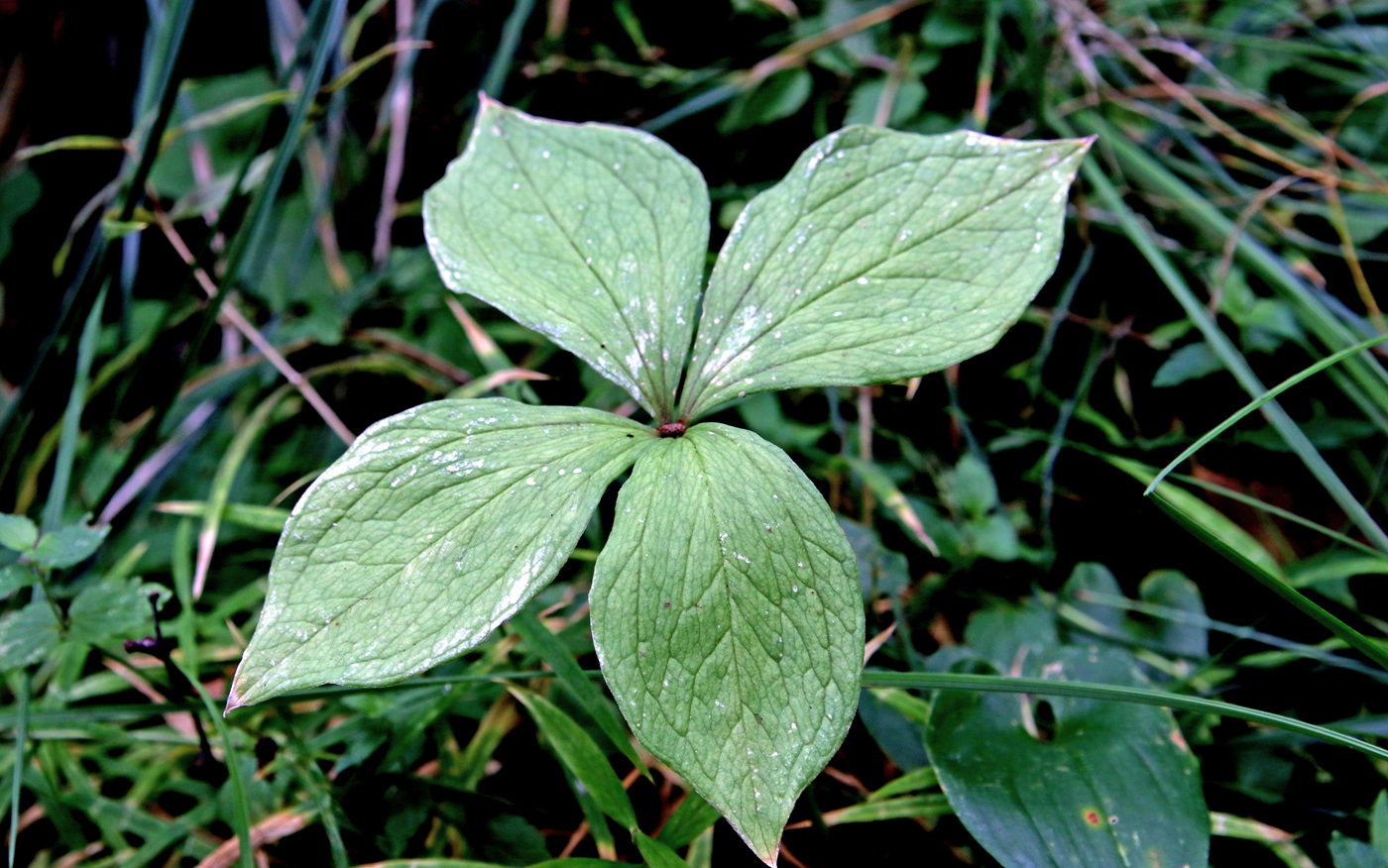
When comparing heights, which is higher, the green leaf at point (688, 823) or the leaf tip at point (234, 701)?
the leaf tip at point (234, 701)

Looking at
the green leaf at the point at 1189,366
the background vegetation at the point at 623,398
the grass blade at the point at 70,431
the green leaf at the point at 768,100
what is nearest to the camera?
the background vegetation at the point at 623,398

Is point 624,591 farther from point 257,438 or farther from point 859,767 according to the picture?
point 257,438

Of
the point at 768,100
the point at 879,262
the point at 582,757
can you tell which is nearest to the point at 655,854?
the point at 582,757

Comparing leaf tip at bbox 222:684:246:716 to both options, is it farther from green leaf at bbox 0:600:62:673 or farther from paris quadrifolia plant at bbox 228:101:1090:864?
green leaf at bbox 0:600:62:673

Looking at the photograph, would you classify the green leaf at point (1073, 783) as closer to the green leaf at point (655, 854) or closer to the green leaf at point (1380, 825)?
the green leaf at point (1380, 825)

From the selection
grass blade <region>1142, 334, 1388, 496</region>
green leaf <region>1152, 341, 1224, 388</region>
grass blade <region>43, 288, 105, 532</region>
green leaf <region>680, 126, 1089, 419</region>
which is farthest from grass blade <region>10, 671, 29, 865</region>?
green leaf <region>1152, 341, 1224, 388</region>

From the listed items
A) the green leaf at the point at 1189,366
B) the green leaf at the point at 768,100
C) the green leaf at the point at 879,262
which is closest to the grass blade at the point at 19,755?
the green leaf at the point at 879,262

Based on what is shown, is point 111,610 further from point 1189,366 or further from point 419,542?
point 1189,366
